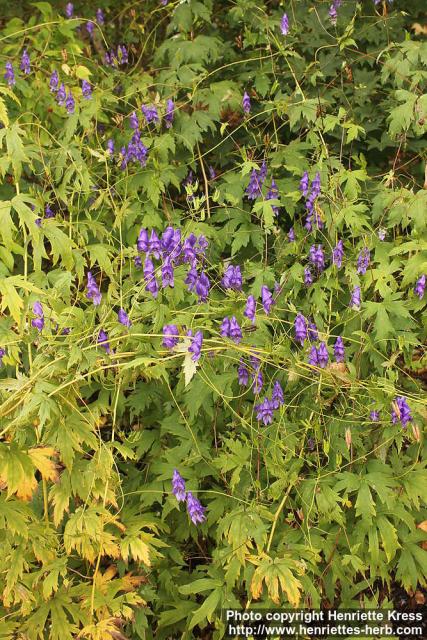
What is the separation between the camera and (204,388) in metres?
3.52

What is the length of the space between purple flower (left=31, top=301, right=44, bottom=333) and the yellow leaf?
664 millimetres

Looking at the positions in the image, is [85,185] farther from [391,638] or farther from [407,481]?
[391,638]

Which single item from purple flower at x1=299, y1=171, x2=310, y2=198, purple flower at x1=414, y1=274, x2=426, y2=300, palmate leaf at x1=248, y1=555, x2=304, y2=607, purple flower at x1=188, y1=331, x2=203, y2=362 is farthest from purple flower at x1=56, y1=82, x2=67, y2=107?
palmate leaf at x1=248, y1=555, x2=304, y2=607

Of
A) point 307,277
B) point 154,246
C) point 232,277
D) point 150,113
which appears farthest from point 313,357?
point 150,113

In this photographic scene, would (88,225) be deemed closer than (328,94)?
Yes

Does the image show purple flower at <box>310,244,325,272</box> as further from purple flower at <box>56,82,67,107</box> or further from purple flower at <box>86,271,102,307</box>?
purple flower at <box>56,82,67,107</box>

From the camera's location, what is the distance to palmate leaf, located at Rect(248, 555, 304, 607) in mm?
2965

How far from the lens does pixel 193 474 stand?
3.51 m

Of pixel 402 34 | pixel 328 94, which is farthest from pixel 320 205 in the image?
pixel 402 34

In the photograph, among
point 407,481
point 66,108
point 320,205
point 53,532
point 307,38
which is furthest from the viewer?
point 307,38

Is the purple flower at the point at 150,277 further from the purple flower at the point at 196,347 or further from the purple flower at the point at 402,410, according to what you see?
the purple flower at the point at 402,410

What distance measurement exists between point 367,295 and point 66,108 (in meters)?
2.21

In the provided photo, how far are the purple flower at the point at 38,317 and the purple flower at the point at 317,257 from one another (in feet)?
4.57

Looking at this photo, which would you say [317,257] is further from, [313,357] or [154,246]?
[154,246]
